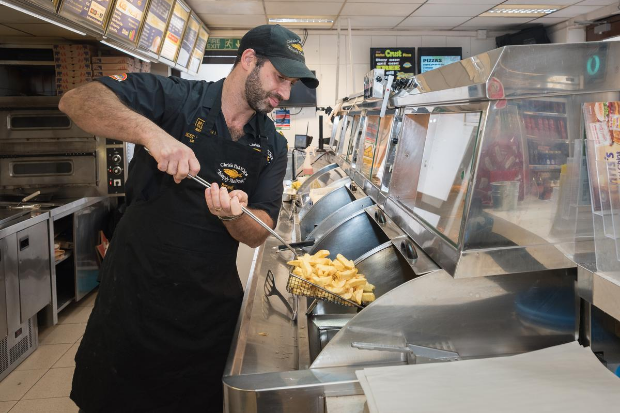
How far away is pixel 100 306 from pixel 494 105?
5.13 ft

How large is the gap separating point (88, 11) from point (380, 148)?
2.58 metres

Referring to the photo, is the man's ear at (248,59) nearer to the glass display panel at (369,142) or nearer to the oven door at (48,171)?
the glass display panel at (369,142)

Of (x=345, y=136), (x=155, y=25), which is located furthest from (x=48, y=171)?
(x=345, y=136)

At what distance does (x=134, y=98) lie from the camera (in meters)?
1.69

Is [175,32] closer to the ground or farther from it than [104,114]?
farther from it

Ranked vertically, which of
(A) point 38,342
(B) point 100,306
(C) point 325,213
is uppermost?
(C) point 325,213

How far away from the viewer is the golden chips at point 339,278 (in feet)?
5.04

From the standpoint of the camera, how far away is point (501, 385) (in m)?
1.10

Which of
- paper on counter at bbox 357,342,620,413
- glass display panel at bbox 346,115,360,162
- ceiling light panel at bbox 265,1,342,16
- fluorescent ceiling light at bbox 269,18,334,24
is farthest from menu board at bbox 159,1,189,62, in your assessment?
paper on counter at bbox 357,342,620,413

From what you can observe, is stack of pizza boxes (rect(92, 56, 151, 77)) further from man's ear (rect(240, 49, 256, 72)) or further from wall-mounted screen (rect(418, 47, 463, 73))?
wall-mounted screen (rect(418, 47, 463, 73))

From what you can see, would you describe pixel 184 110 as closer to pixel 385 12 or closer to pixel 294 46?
pixel 294 46

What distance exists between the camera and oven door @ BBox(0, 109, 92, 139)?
4906 mm

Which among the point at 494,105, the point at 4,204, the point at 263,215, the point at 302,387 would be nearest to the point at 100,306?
the point at 263,215

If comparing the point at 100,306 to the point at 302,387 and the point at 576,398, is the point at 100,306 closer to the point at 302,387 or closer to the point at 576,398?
the point at 302,387
